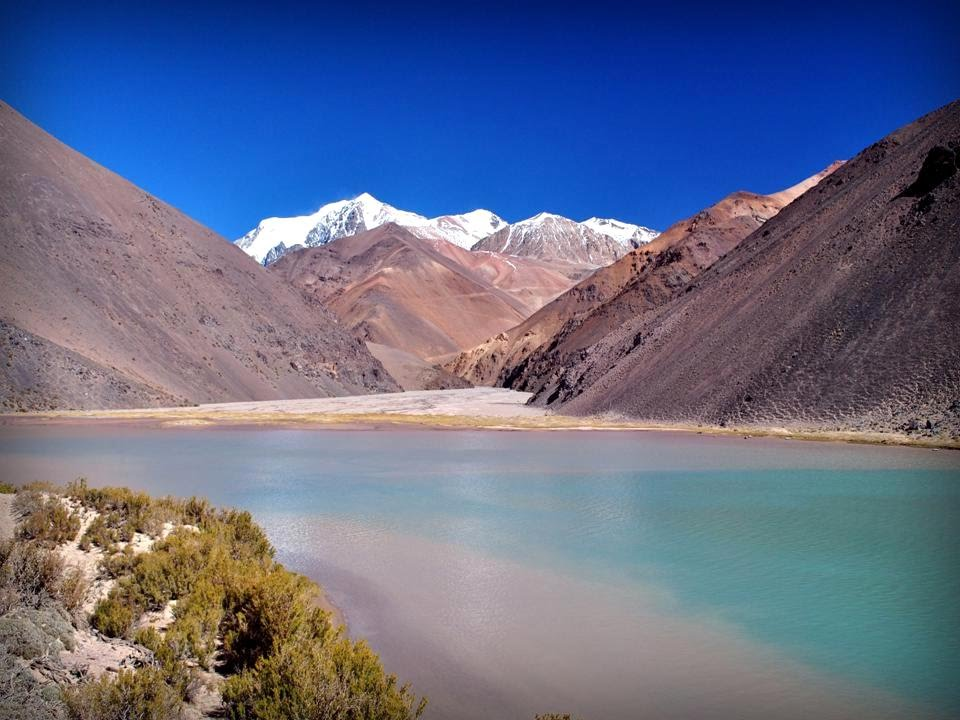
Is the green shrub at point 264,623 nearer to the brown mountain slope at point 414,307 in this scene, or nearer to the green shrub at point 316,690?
the green shrub at point 316,690

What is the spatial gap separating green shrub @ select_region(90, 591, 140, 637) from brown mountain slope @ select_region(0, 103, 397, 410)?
53.9m

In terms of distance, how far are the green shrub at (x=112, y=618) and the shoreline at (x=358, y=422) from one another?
3307 centimetres

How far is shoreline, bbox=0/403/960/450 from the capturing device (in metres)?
40.2

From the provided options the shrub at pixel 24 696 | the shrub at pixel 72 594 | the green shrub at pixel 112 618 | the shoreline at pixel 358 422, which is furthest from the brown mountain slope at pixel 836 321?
the shrub at pixel 24 696

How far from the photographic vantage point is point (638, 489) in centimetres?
2073

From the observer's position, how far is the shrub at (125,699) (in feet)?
17.6

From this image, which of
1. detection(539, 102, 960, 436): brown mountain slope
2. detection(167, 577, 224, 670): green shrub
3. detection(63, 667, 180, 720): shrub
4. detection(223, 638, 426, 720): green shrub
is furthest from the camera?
detection(539, 102, 960, 436): brown mountain slope

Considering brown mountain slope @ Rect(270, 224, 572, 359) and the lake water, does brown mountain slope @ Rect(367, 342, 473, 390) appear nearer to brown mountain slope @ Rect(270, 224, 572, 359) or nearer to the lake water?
brown mountain slope @ Rect(270, 224, 572, 359)

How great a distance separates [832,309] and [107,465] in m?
36.9

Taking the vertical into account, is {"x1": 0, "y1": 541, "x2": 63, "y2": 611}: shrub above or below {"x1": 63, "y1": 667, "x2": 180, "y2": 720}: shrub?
above

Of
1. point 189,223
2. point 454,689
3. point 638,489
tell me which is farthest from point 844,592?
point 189,223

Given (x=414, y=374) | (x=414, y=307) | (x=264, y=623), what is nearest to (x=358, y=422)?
(x=264, y=623)

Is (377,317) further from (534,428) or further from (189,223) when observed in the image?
(534,428)

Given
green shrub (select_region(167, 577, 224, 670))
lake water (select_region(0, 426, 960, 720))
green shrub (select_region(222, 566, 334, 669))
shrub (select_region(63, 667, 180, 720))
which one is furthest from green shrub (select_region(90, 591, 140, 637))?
lake water (select_region(0, 426, 960, 720))
